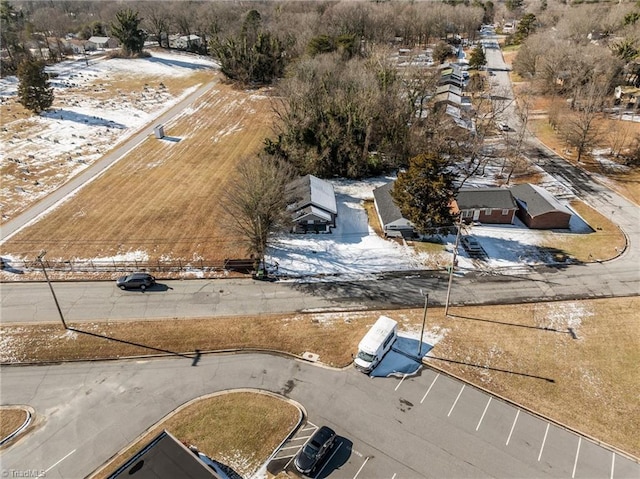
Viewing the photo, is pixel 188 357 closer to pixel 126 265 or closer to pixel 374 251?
pixel 126 265

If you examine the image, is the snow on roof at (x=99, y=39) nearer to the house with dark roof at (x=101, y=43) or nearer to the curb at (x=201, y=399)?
the house with dark roof at (x=101, y=43)

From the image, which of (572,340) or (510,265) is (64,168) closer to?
(510,265)

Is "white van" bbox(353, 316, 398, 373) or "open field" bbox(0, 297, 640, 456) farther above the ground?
"white van" bbox(353, 316, 398, 373)

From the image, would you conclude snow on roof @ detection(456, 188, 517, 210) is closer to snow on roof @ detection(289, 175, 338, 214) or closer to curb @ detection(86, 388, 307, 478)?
snow on roof @ detection(289, 175, 338, 214)

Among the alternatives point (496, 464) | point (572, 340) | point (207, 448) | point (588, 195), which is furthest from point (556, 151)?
point (207, 448)

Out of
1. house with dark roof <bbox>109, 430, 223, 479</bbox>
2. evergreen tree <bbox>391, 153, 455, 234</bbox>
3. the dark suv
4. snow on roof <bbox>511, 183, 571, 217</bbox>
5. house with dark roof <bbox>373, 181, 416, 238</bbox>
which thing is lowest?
the dark suv

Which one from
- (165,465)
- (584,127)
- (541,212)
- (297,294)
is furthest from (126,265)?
(584,127)

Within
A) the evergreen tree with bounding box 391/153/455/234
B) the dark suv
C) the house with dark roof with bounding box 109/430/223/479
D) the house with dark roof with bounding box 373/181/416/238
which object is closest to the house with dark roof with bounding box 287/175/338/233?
the house with dark roof with bounding box 373/181/416/238
